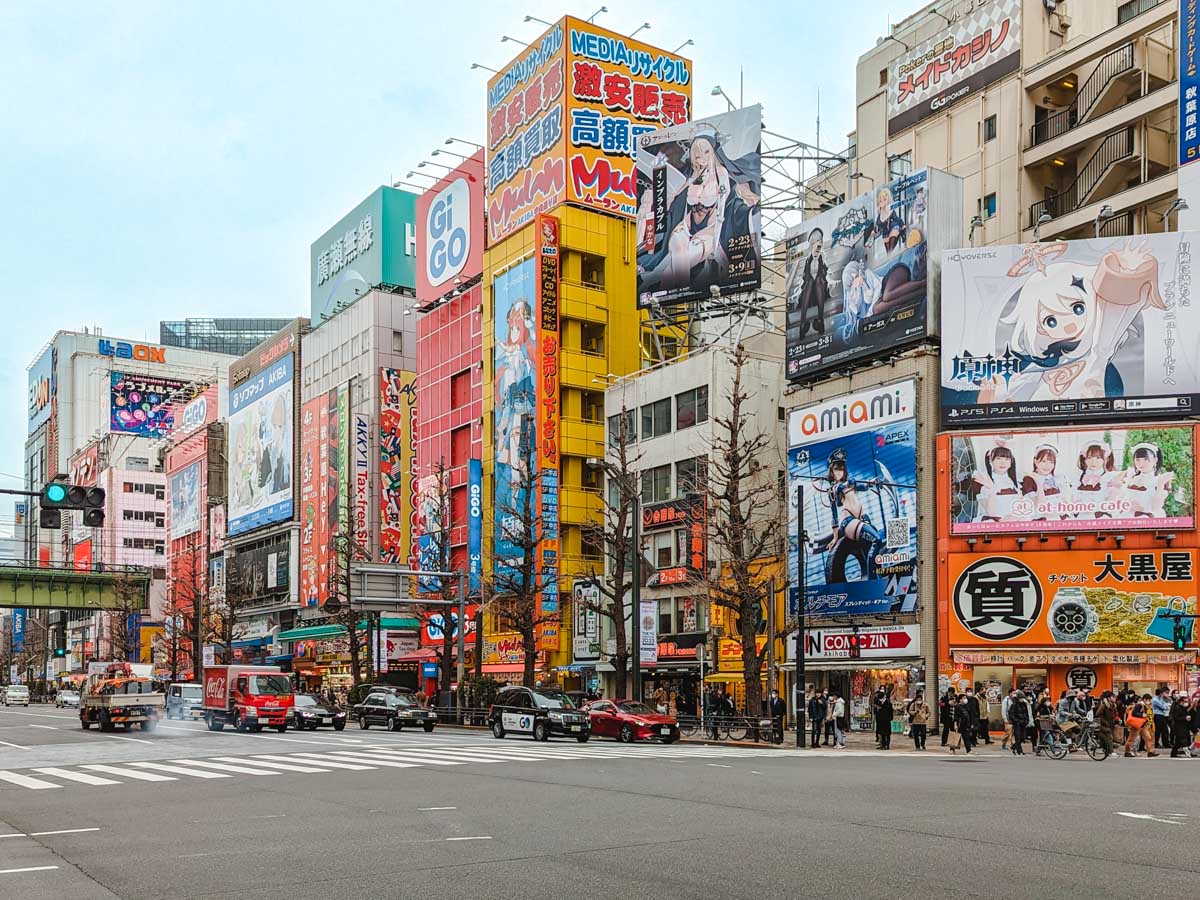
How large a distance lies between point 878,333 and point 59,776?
33583mm

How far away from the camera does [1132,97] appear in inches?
2089

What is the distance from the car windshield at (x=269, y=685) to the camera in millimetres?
46062

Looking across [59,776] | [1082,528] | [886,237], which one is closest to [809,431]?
[886,237]

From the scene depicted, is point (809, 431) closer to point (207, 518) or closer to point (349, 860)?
point (349, 860)

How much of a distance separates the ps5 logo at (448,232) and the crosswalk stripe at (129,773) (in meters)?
54.8

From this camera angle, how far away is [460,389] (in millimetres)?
78625

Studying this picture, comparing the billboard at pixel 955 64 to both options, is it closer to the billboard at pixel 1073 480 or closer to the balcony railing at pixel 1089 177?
the balcony railing at pixel 1089 177

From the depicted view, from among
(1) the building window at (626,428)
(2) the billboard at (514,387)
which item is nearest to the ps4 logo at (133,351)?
(2) the billboard at (514,387)

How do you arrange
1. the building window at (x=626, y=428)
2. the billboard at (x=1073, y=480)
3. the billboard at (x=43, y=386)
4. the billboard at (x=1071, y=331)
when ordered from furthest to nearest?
the billboard at (x=43, y=386), the building window at (x=626, y=428), the billboard at (x=1071, y=331), the billboard at (x=1073, y=480)

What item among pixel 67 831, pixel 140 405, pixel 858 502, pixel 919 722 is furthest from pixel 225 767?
pixel 140 405

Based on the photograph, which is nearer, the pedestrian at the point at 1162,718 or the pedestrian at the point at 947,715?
the pedestrian at the point at 1162,718

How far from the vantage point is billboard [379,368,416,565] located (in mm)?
84875

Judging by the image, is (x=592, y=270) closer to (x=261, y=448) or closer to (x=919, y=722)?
(x=919, y=722)

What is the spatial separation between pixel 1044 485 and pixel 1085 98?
1809cm
